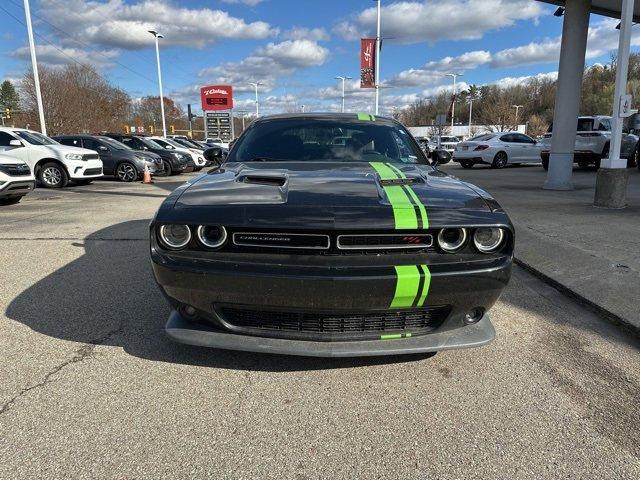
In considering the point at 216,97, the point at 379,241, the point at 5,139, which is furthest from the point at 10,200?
the point at 216,97

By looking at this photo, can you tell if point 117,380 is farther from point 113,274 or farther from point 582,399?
point 582,399

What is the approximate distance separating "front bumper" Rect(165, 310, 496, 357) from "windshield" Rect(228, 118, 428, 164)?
169 centimetres

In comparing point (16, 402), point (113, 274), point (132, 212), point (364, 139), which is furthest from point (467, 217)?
point (132, 212)

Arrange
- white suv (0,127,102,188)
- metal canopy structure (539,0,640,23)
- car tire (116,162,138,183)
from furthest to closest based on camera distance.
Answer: car tire (116,162,138,183) → white suv (0,127,102,188) → metal canopy structure (539,0,640,23)

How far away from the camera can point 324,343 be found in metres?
2.45

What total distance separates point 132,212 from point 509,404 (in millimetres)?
7797

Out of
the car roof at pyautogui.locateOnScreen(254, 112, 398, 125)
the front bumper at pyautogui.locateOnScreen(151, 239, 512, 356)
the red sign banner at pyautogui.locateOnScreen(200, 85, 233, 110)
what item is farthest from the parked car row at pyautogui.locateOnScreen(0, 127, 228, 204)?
the red sign banner at pyautogui.locateOnScreen(200, 85, 233, 110)

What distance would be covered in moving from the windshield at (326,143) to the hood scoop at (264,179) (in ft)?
2.89

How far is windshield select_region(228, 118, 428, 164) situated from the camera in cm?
385

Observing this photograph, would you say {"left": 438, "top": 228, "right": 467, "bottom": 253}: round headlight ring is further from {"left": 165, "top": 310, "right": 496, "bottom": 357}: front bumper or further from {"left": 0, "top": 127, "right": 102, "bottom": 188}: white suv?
{"left": 0, "top": 127, "right": 102, "bottom": 188}: white suv

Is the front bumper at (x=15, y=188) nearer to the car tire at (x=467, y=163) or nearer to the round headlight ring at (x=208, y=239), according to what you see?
the round headlight ring at (x=208, y=239)

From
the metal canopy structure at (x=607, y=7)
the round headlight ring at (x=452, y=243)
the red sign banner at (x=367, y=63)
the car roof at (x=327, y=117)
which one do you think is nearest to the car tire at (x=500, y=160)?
the metal canopy structure at (x=607, y=7)

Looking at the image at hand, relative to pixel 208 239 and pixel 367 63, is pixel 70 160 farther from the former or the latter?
pixel 367 63

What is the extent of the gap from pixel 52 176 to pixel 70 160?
0.70m
